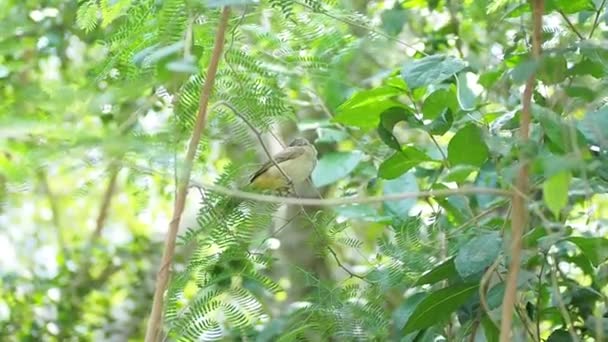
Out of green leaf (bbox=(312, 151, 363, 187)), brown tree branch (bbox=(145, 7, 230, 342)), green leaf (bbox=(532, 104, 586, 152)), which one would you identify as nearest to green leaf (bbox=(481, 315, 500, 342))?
green leaf (bbox=(532, 104, 586, 152))

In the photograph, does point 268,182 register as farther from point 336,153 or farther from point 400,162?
point 336,153

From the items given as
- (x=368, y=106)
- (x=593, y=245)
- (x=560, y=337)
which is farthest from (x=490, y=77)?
(x=560, y=337)

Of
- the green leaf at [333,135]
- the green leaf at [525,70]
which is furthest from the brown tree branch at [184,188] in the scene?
the green leaf at [333,135]

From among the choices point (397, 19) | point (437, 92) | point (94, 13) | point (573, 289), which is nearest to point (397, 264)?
point (437, 92)

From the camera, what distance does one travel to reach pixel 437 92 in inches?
68.2

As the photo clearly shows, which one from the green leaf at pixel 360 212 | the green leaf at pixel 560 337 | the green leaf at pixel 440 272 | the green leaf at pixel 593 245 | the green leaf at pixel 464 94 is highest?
the green leaf at pixel 464 94

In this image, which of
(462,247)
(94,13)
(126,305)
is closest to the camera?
(94,13)

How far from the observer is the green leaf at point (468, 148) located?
162cm

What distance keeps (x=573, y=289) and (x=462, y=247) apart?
503 millimetres

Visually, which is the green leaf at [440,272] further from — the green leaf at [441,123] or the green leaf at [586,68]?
the green leaf at [586,68]

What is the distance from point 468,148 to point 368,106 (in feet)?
0.62

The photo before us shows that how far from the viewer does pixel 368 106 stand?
5.64ft

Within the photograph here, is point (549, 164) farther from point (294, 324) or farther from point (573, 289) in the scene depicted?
point (573, 289)

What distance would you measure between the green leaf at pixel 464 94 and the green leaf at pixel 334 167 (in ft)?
1.64
